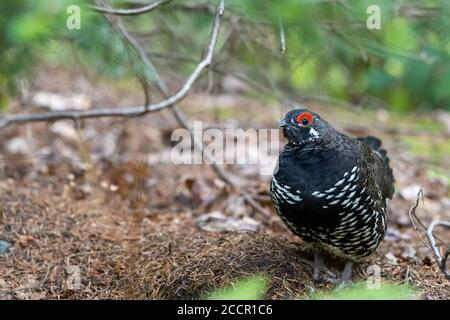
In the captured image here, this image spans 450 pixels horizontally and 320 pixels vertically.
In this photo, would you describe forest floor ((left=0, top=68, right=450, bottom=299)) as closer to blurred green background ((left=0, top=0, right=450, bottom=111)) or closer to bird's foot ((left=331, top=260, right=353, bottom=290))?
bird's foot ((left=331, top=260, right=353, bottom=290))

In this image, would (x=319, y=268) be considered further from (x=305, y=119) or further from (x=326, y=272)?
(x=305, y=119)

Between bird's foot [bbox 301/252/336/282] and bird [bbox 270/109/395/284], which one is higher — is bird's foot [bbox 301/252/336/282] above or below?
below

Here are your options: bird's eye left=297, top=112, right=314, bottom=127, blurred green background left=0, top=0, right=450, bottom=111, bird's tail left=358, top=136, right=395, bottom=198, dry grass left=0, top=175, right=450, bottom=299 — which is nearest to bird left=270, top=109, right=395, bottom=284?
bird's eye left=297, top=112, right=314, bottom=127

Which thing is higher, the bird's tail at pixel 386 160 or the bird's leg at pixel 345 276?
the bird's tail at pixel 386 160

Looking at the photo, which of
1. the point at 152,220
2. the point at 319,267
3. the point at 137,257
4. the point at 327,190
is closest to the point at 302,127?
the point at 327,190

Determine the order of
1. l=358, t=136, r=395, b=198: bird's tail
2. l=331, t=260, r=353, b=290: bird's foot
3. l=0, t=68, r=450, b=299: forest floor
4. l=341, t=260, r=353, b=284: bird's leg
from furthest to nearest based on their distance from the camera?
l=358, t=136, r=395, b=198: bird's tail, l=341, t=260, r=353, b=284: bird's leg, l=331, t=260, r=353, b=290: bird's foot, l=0, t=68, r=450, b=299: forest floor

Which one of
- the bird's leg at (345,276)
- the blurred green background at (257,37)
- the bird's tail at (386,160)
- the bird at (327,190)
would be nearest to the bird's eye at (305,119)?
the bird at (327,190)

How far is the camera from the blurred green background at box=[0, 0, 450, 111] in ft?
11.6

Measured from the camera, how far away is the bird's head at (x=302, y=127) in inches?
147

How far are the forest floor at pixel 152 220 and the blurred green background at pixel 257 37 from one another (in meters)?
0.78

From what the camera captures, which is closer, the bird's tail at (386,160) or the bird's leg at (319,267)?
the bird's leg at (319,267)

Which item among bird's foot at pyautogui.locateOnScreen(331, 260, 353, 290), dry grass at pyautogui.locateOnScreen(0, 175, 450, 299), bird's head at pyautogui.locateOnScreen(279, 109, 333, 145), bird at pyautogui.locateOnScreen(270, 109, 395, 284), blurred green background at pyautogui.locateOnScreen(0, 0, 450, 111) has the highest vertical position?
blurred green background at pyautogui.locateOnScreen(0, 0, 450, 111)

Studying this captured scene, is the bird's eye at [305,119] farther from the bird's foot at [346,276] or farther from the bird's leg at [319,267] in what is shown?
the bird's foot at [346,276]

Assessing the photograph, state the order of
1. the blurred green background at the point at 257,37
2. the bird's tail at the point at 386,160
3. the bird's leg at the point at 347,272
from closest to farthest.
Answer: the blurred green background at the point at 257,37, the bird's leg at the point at 347,272, the bird's tail at the point at 386,160
